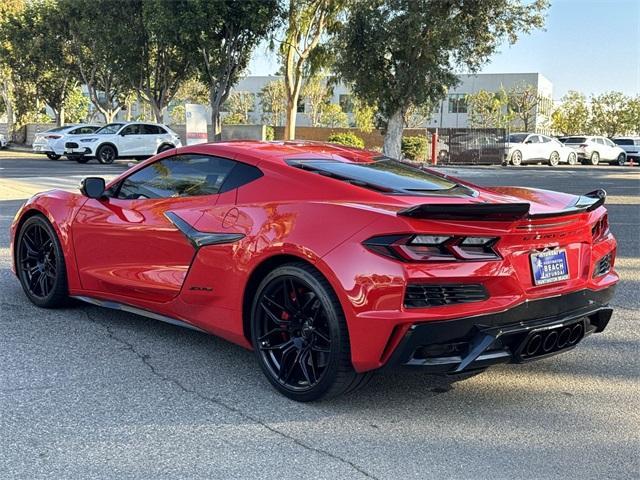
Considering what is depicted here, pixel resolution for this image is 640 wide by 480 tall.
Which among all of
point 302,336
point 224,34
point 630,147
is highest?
point 224,34

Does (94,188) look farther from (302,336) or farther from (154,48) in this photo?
(154,48)

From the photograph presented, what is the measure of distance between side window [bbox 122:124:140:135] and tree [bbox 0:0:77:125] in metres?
12.1

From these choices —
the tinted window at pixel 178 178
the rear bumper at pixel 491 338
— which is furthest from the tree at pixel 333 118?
the rear bumper at pixel 491 338

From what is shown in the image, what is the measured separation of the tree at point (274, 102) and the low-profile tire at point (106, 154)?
4059cm

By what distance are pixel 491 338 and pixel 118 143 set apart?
2665 cm

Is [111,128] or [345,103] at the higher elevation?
[345,103]

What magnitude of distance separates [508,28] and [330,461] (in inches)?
990

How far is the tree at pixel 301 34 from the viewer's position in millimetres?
28438

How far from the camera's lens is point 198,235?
4309 mm

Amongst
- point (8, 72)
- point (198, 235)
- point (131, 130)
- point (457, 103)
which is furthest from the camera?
point (457, 103)

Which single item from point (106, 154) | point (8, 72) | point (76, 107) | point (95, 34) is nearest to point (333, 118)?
point (76, 107)

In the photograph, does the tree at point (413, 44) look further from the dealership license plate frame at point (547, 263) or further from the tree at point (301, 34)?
the dealership license plate frame at point (547, 263)

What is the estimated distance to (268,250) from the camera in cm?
388

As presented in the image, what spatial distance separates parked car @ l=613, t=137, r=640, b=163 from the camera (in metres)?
42.1
